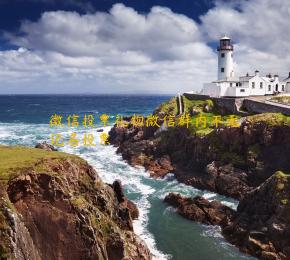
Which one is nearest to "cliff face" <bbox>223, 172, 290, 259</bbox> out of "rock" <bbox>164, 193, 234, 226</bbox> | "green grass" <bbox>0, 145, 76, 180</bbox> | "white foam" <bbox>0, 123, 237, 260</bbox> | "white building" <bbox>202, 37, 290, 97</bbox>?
"rock" <bbox>164, 193, 234, 226</bbox>

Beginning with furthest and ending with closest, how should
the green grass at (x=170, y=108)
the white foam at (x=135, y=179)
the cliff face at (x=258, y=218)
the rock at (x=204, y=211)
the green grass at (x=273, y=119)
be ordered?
the green grass at (x=170, y=108) → the green grass at (x=273, y=119) → the rock at (x=204, y=211) → the white foam at (x=135, y=179) → the cliff face at (x=258, y=218)

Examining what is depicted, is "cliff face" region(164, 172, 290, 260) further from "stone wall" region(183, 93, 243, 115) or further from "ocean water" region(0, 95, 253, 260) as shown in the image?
"stone wall" region(183, 93, 243, 115)

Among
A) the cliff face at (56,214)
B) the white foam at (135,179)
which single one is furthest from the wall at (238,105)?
the cliff face at (56,214)

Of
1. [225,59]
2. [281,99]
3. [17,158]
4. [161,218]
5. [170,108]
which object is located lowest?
[161,218]

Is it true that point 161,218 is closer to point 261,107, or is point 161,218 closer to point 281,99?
point 261,107

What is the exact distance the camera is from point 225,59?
8356 centimetres

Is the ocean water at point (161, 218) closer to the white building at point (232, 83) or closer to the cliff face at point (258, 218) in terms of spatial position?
the cliff face at point (258, 218)

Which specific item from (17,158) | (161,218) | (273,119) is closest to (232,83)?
(273,119)

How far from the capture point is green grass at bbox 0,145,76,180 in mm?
23341

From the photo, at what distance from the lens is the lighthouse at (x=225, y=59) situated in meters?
82.7

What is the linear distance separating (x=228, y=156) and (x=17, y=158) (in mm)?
33421

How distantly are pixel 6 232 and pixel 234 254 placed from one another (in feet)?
71.3

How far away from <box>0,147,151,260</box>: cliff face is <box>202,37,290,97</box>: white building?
52971mm

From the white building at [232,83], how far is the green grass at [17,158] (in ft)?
177
